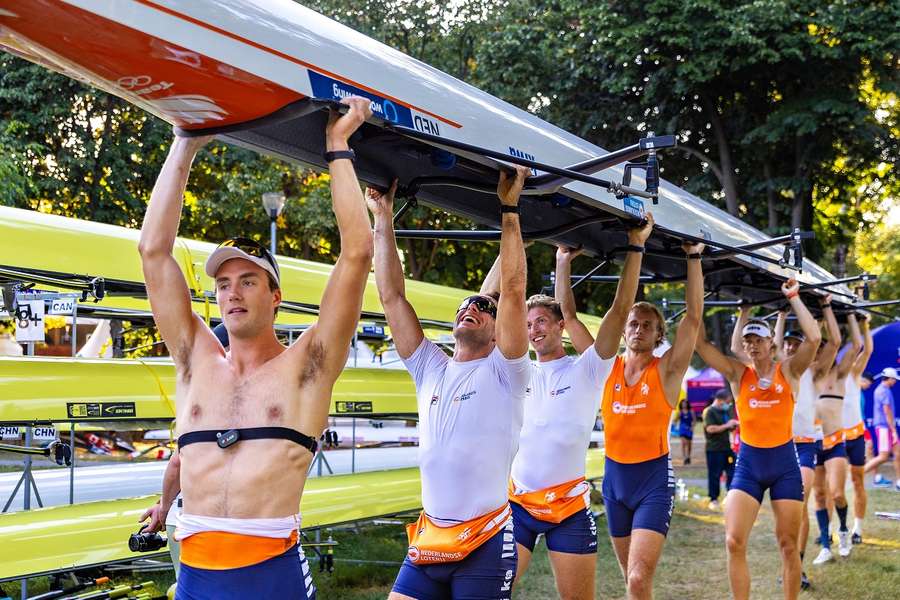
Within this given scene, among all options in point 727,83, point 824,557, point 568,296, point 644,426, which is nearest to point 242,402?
point 568,296

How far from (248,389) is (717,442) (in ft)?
40.7

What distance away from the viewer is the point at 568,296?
624 centimetres

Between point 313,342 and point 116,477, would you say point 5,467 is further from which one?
point 313,342

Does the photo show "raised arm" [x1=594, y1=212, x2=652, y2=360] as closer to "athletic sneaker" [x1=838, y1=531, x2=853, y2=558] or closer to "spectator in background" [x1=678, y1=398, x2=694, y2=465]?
"athletic sneaker" [x1=838, y1=531, x2=853, y2=558]

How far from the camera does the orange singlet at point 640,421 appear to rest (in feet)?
19.9

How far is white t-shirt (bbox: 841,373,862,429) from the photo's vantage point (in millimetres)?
11117

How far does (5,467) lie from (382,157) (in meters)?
10.2

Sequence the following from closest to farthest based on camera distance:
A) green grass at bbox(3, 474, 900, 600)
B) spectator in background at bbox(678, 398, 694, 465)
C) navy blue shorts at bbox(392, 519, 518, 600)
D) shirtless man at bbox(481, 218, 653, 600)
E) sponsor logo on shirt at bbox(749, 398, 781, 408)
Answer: navy blue shorts at bbox(392, 519, 518, 600)
shirtless man at bbox(481, 218, 653, 600)
sponsor logo on shirt at bbox(749, 398, 781, 408)
green grass at bbox(3, 474, 900, 600)
spectator in background at bbox(678, 398, 694, 465)

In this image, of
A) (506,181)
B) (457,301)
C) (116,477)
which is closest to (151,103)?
(506,181)

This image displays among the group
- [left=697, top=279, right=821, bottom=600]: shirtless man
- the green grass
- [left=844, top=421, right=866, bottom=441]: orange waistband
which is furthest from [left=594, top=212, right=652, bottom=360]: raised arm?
[left=844, top=421, right=866, bottom=441]: orange waistband

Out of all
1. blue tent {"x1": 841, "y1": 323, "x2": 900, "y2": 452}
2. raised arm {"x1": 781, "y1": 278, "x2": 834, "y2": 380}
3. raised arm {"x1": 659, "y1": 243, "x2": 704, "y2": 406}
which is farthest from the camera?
blue tent {"x1": 841, "y1": 323, "x2": 900, "y2": 452}

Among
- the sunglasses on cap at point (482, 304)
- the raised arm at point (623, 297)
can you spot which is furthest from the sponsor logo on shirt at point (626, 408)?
the sunglasses on cap at point (482, 304)

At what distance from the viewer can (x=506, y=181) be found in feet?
13.2

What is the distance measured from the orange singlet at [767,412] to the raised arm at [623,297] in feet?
8.51
